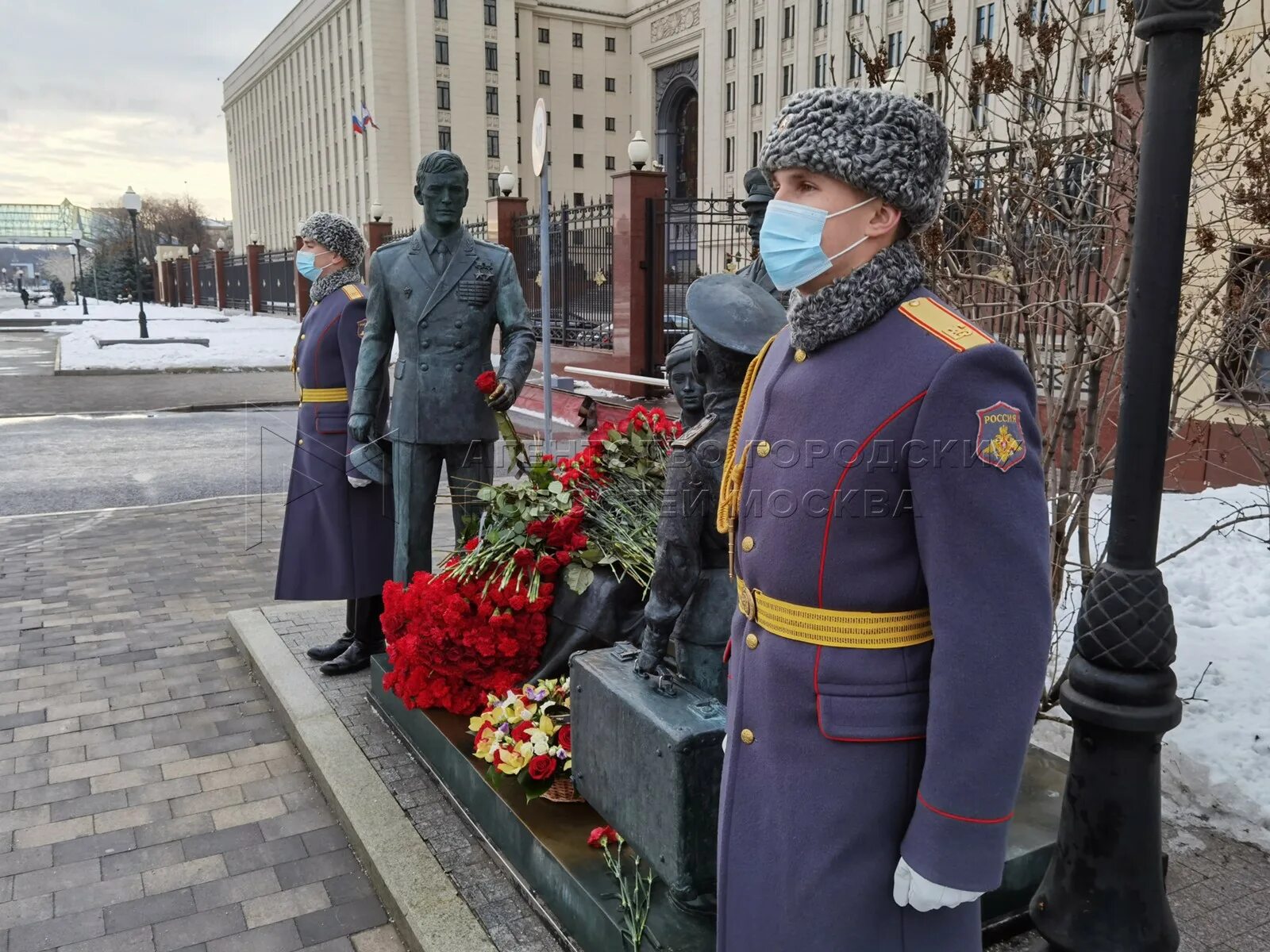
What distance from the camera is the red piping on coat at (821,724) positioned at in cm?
163

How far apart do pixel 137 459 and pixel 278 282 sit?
34.1 metres

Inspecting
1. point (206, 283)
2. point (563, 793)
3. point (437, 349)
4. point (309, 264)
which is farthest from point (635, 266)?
point (206, 283)

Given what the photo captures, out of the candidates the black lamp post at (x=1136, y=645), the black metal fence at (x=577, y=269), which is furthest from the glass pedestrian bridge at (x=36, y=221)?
the black lamp post at (x=1136, y=645)

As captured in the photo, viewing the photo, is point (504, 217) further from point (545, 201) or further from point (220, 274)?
point (220, 274)

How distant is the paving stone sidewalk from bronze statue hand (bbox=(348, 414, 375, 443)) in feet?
4.55

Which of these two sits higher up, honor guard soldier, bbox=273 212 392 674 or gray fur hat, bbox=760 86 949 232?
gray fur hat, bbox=760 86 949 232

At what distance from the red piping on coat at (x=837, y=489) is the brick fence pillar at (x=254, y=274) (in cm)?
4614

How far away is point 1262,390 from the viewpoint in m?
4.37

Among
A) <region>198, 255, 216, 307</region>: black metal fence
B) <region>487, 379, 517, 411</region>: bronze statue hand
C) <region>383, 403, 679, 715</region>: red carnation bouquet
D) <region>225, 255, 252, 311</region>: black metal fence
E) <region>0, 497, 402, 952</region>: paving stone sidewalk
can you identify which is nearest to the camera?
<region>0, 497, 402, 952</region>: paving stone sidewalk

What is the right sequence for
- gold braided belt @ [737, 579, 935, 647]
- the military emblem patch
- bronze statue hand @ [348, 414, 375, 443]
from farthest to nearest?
bronze statue hand @ [348, 414, 375, 443] < gold braided belt @ [737, 579, 935, 647] < the military emblem patch

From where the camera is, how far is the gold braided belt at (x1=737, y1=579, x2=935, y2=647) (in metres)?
1.62

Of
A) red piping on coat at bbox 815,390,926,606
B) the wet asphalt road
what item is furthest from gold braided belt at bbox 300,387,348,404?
red piping on coat at bbox 815,390,926,606

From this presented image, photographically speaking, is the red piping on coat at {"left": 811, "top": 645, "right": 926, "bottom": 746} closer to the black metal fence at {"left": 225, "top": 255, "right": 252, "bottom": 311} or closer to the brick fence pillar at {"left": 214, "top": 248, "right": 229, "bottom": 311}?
the black metal fence at {"left": 225, "top": 255, "right": 252, "bottom": 311}

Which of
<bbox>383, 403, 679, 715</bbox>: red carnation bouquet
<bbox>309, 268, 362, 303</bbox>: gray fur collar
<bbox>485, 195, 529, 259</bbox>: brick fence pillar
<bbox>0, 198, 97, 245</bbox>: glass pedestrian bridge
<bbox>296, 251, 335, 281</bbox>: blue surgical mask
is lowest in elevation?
<bbox>383, 403, 679, 715</bbox>: red carnation bouquet
